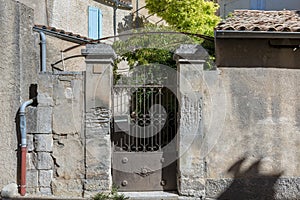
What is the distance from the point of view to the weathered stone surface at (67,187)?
576 cm

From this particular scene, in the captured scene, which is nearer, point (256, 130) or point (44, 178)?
point (44, 178)

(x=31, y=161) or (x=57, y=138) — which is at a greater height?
(x=57, y=138)

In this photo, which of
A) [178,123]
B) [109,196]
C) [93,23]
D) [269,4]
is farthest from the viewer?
[269,4]

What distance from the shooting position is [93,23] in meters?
12.4

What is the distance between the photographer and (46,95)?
227 inches

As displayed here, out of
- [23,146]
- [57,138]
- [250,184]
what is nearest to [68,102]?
[57,138]

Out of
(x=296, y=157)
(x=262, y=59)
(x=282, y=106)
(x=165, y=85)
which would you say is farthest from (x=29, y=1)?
(x=296, y=157)

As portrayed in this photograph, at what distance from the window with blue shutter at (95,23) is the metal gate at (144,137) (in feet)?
22.1

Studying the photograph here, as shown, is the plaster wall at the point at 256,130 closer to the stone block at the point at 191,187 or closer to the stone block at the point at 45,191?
the stone block at the point at 191,187

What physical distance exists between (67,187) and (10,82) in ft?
7.07

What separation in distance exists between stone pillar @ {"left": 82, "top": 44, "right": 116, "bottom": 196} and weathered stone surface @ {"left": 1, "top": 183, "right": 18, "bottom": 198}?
4.11 feet

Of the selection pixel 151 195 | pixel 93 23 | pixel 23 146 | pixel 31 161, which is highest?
pixel 93 23

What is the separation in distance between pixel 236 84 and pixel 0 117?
4.36 metres

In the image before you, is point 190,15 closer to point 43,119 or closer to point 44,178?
point 43,119
